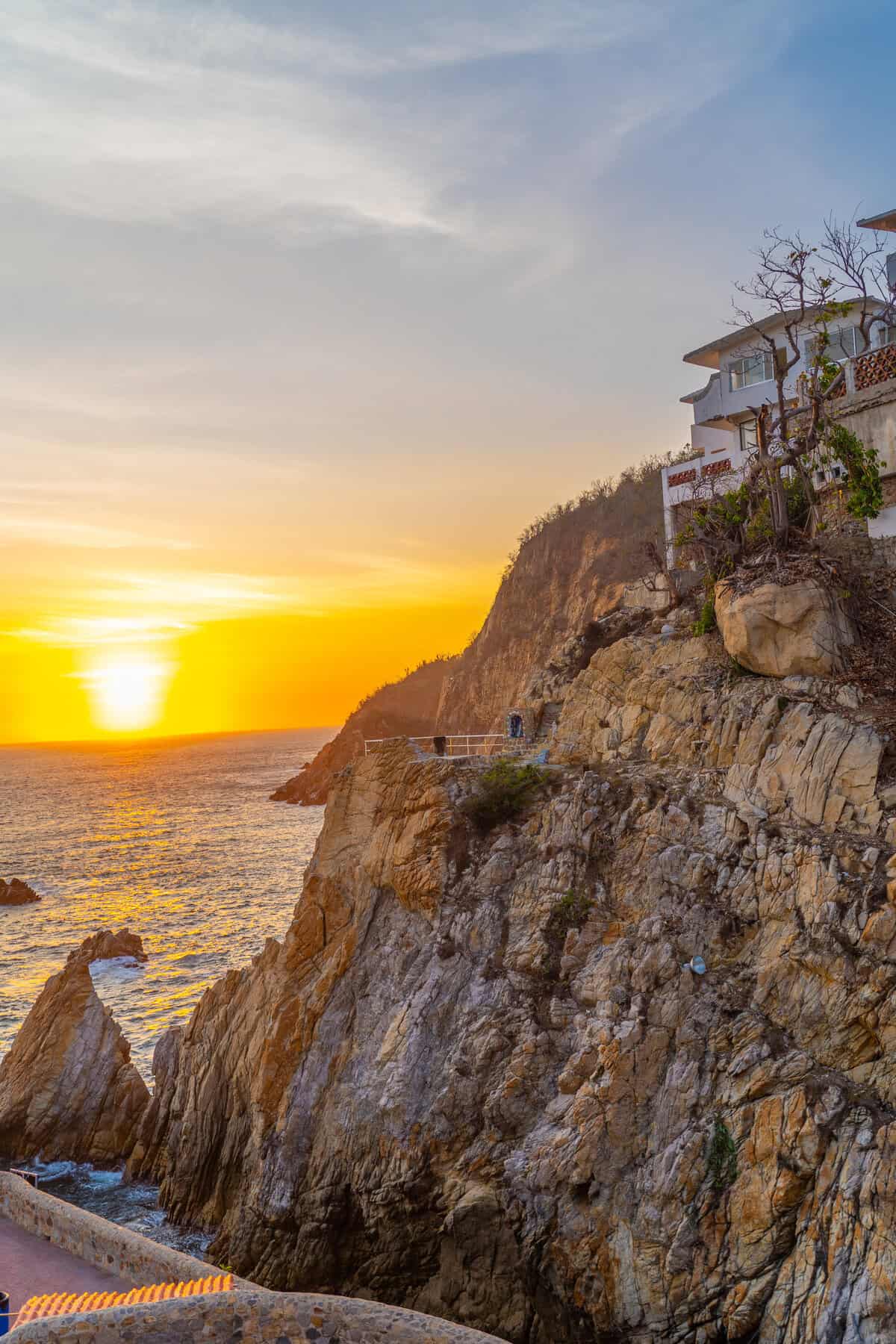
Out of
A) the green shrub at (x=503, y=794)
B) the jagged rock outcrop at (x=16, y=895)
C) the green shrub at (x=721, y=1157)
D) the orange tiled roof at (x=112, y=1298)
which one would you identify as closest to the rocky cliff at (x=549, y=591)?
the jagged rock outcrop at (x=16, y=895)

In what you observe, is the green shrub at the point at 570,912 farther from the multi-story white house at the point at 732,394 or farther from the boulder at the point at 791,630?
the multi-story white house at the point at 732,394

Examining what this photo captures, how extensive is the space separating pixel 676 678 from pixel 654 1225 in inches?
407

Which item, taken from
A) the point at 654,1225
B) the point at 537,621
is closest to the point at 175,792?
the point at 537,621

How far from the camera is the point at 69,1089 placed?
78.4 ft

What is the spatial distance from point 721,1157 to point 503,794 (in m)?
8.12

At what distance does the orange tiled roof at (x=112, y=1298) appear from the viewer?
13.6m

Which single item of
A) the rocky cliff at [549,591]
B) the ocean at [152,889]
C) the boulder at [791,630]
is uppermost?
the rocky cliff at [549,591]

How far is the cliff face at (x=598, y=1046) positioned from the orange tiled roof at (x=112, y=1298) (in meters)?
3.08

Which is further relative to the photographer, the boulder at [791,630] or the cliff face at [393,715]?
the cliff face at [393,715]

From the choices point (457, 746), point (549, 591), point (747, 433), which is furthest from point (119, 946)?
point (549, 591)

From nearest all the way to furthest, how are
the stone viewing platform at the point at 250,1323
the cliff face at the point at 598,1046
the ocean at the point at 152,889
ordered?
the stone viewing platform at the point at 250,1323, the cliff face at the point at 598,1046, the ocean at the point at 152,889

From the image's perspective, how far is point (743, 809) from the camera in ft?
57.5

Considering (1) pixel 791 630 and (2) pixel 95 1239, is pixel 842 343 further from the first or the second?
(2) pixel 95 1239

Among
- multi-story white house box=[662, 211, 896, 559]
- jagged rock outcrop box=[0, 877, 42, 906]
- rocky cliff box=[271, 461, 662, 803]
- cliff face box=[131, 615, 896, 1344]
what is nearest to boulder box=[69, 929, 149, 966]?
jagged rock outcrop box=[0, 877, 42, 906]
